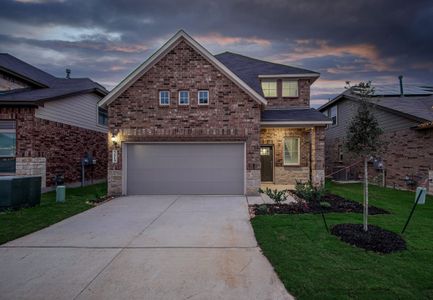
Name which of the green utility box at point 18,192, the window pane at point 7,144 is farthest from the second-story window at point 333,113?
the window pane at point 7,144

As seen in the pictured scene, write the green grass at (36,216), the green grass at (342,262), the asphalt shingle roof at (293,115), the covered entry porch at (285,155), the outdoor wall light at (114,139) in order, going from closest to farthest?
the green grass at (342,262) < the green grass at (36,216) < the outdoor wall light at (114,139) < the asphalt shingle roof at (293,115) < the covered entry porch at (285,155)

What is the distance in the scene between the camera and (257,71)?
52.0 feet

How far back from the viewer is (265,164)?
1470cm

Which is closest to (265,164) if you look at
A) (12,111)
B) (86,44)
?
(12,111)

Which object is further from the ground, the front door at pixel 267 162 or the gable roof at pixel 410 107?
the gable roof at pixel 410 107

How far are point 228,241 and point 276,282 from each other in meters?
1.88

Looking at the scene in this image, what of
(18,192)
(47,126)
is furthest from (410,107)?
(47,126)

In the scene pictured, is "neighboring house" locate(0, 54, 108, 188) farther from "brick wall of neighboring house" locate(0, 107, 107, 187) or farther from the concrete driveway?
the concrete driveway

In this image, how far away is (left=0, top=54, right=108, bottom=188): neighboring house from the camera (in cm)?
1170

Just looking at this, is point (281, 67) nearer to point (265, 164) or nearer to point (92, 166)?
point (265, 164)

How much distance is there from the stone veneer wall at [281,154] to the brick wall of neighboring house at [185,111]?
3.54 meters

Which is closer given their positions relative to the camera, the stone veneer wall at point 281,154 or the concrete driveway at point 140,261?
the concrete driveway at point 140,261

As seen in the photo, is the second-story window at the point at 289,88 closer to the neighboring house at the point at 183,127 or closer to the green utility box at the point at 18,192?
the neighboring house at the point at 183,127

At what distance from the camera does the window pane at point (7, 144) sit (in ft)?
38.7
